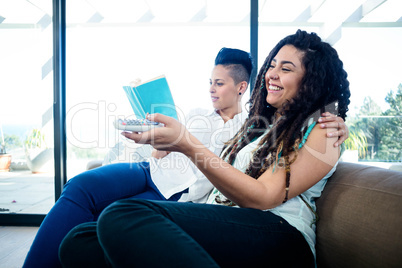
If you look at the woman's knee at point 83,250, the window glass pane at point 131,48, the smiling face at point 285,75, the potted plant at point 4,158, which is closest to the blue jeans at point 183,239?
the woman's knee at point 83,250

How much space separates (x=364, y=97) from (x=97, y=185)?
7.01ft

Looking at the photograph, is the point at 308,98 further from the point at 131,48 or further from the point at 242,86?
the point at 131,48

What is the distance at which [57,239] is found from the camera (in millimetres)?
1028

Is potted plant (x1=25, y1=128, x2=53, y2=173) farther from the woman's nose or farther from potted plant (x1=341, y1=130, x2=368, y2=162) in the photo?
potted plant (x1=341, y1=130, x2=368, y2=162)

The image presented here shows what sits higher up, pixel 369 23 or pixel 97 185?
pixel 369 23

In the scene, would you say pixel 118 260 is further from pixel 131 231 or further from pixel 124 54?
pixel 124 54

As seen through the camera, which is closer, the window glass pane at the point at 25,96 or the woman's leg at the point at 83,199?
the woman's leg at the point at 83,199

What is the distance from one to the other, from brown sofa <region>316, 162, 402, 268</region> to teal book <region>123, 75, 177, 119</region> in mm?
697

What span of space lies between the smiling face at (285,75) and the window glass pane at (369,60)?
1.19 meters

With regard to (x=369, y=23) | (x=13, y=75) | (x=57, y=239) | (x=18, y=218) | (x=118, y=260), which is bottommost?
(x=18, y=218)

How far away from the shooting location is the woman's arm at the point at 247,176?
0.82m

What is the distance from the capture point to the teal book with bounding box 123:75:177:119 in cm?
99

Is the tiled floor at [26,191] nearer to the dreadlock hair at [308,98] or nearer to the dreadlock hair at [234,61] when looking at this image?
the dreadlock hair at [234,61]

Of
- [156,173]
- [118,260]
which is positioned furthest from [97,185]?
[118,260]
